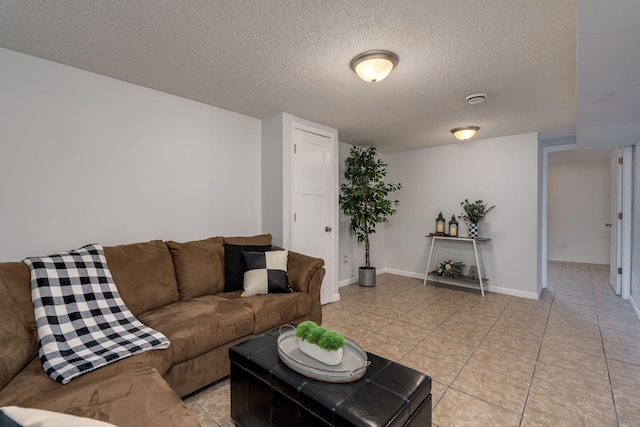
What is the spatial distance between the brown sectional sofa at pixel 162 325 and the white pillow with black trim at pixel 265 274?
0.09 metres

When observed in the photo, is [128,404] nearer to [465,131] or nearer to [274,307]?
[274,307]

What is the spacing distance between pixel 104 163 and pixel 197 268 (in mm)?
1108

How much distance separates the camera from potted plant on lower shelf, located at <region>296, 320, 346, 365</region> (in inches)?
52.2

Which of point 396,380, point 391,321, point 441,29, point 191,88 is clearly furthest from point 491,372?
point 191,88

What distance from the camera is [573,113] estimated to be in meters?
3.06

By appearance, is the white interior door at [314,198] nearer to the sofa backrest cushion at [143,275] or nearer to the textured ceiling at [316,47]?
the textured ceiling at [316,47]

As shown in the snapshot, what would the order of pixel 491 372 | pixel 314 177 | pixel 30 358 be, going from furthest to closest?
pixel 314 177 → pixel 491 372 → pixel 30 358

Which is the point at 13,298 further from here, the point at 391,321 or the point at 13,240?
the point at 391,321

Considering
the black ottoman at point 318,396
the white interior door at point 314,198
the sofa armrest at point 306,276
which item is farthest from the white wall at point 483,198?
the black ottoman at point 318,396

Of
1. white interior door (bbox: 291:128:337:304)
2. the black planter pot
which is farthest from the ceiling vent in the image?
the black planter pot

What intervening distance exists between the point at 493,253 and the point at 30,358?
4.81m

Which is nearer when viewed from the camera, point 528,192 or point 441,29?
point 441,29

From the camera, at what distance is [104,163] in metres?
2.32

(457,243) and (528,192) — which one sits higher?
(528,192)
